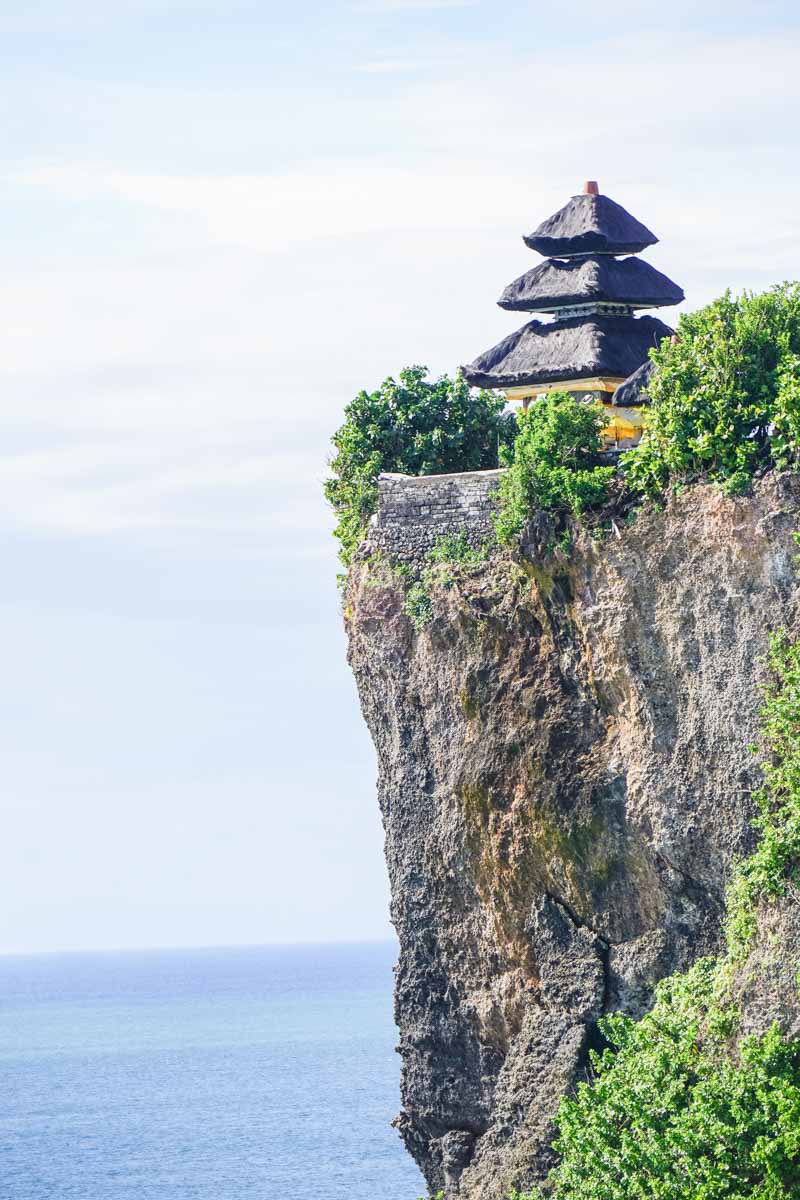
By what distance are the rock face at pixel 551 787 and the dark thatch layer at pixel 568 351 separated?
4.09 meters

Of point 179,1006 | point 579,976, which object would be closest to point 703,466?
point 579,976

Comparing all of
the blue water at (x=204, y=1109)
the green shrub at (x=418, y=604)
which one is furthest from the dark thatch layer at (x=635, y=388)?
the blue water at (x=204, y=1109)

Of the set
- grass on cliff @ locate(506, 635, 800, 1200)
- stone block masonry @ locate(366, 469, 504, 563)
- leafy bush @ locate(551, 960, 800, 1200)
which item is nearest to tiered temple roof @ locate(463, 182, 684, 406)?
stone block masonry @ locate(366, 469, 504, 563)

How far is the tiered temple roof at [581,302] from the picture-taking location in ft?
112

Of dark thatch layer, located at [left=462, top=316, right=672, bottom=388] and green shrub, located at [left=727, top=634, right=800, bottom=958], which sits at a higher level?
dark thatch layer, located at [left=462, top=316, right=672, bottom=388]

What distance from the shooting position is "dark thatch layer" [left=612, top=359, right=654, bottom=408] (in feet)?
106

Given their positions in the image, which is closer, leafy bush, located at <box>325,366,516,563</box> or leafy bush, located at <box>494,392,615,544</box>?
leafy bush, located at <box>494,392,615,544</box>

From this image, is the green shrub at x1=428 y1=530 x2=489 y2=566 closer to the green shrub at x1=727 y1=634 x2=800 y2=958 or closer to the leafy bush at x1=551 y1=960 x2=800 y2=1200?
the green shrub at x1=727 y1=634 x2=800 y2=958

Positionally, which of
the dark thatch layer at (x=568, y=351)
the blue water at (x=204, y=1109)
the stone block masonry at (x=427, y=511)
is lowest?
the blue water at (x=204, y=1109)

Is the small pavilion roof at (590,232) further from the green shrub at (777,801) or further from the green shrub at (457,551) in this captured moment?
the green shrub at (777,801)

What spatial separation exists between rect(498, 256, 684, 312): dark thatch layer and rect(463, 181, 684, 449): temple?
17mm

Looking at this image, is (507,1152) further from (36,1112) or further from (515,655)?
(36,1112)

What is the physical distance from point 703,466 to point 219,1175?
54822 millimetres

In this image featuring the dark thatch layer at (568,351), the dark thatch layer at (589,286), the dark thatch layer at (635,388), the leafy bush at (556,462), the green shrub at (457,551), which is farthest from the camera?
the dark thatch layer at (589,286)
